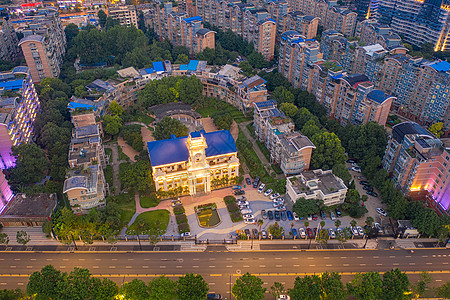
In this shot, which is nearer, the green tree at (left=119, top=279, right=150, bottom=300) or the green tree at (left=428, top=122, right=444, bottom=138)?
the green tree at (left=119, top=279, right=150, bottom=300)

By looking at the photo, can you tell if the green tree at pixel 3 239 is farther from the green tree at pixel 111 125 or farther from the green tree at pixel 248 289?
the green tree at pixel 248 289

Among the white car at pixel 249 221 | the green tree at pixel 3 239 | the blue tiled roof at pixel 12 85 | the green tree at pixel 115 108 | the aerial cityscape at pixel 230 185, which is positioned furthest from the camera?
the green tree at pixel 115 108

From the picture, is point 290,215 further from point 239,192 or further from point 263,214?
point 239,192

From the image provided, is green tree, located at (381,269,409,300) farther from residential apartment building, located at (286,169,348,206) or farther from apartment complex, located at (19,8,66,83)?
apartment complex, located at (19,8,66,83)

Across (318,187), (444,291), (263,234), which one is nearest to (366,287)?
(444,291)

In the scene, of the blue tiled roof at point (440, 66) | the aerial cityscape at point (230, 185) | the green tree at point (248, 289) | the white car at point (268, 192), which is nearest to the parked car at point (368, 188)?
the aerial cityscape at point (230, 185)

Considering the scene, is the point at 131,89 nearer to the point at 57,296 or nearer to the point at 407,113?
the point at 57,296

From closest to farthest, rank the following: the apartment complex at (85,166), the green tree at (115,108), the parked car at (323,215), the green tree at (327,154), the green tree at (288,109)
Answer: the apartment complex at (85,166)
the parked car at (323,215)
the green tree at (327,154)
the green tree at (288,109)
the green tree at (115,108)

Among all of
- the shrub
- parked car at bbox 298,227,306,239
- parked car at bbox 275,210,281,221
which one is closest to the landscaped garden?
the shrub
